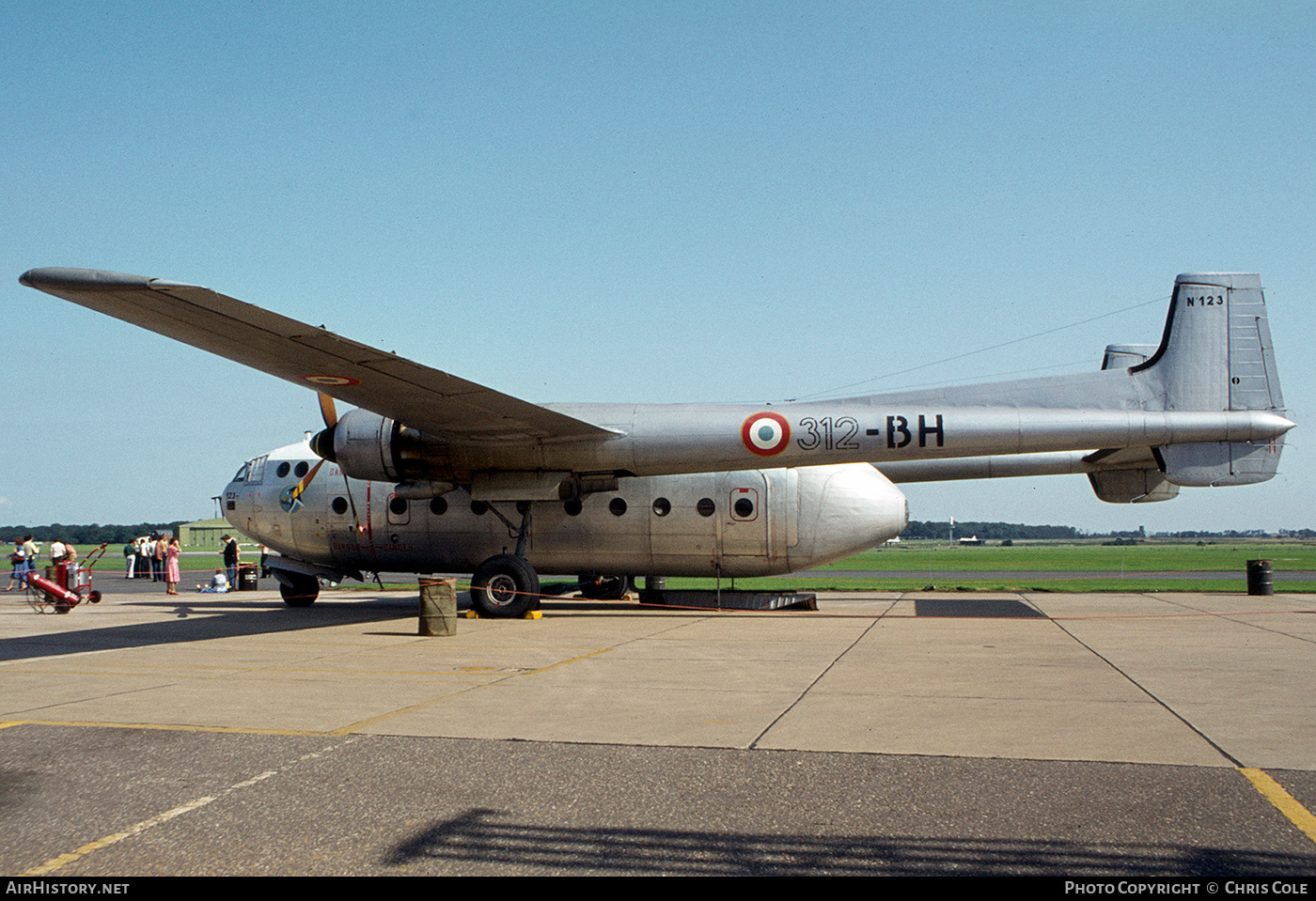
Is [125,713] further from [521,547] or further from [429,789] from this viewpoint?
[521,547]

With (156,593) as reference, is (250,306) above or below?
above

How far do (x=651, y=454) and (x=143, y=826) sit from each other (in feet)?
38.5

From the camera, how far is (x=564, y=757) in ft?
20.2

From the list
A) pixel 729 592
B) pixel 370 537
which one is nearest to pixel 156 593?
pixel 370 537

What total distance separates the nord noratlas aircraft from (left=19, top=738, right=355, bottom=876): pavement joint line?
6.59m

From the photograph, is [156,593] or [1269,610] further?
[156,593]

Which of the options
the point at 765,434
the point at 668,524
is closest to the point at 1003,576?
the point at 668,524

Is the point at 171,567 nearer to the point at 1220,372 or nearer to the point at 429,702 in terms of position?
the point at 429,702

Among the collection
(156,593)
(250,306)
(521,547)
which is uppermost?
(250,306)

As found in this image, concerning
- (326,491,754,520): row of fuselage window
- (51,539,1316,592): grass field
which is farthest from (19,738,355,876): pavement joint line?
(51,539,1316,592): grass field

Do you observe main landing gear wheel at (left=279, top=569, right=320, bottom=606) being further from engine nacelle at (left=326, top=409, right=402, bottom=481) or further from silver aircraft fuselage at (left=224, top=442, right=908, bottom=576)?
engine nacelle at (left=326, top=409, right=402, bottom=481)

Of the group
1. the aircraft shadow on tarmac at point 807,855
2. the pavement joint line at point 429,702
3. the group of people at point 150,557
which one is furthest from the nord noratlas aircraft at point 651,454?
the group of people at point 150,557

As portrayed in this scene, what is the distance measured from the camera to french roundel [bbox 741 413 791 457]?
15.3 m
